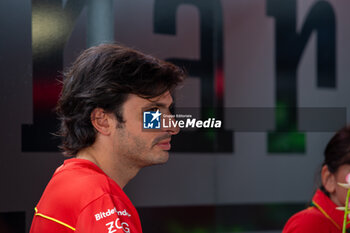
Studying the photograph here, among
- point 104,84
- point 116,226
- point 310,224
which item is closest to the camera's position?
point 116,226

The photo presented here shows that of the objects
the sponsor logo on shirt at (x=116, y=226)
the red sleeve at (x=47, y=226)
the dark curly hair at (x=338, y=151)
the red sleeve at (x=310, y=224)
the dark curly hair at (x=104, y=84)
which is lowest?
the red sleeve at (x=310, y=224)

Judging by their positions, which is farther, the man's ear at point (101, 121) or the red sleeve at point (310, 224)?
the red sleeve at point (310, 224)

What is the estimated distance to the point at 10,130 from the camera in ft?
6.72

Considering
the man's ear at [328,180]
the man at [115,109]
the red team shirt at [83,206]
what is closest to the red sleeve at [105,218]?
the red team shirt at [83,206]

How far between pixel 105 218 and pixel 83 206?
0.07 meters

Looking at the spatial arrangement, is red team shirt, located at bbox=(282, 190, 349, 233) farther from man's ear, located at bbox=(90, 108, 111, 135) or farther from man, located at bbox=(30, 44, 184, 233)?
man's ear, located at bbox=(90, 108, 111, 135)

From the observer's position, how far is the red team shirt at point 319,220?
5.20 feet

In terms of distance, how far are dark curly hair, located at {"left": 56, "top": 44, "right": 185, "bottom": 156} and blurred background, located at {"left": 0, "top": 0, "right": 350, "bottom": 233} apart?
29.7 inches

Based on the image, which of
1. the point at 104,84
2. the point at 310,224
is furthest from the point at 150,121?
the point at 310,224

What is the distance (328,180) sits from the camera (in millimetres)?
1698

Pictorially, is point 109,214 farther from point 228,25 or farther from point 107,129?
point 228,25

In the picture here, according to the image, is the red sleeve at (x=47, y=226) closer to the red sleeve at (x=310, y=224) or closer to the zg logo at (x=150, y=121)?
the zg logo at (x=150, y=121)

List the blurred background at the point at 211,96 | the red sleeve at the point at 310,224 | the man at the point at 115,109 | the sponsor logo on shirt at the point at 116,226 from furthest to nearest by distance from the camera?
1. the blurred background at the point at 211,96
2. the red sleeve at the point at 310,224
3. the man at the point at 115,109
4. the sponsor logo on shirt at the point at 116,226

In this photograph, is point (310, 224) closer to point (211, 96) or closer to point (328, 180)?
point (328, 180)
